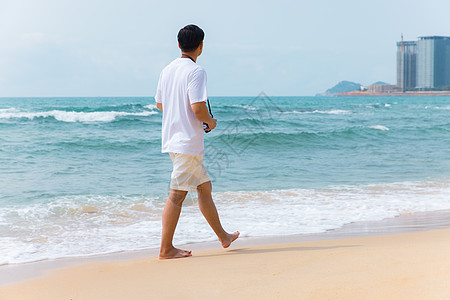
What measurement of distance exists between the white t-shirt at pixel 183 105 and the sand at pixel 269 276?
0.82 meters

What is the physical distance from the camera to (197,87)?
9.80 ft

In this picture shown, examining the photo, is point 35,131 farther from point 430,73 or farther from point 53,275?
A: point 430,73

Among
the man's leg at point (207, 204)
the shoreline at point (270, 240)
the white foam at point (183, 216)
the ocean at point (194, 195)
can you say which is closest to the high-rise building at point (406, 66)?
the ocean at point (194, 195)

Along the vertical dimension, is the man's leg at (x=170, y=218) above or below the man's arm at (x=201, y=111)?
below

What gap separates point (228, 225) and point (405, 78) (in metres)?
130

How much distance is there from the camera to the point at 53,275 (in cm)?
310

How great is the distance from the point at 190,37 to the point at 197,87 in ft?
1.28

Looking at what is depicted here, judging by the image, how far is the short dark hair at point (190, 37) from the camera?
10.2 ft

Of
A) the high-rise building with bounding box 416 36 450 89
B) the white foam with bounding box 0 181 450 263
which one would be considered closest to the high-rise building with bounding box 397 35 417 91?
the high-rise building with bounding box 416 36 450 89

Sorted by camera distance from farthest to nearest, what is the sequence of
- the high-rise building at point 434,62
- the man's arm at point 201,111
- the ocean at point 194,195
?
the high-rise building at point 434,62 → the ocean at point 194,195 → the man's arm at point 201,111

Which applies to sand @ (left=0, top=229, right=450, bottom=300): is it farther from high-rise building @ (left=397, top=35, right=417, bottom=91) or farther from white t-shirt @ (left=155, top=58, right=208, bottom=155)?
high-rise building @ (left=397, top=35, right=417, bottom=91)

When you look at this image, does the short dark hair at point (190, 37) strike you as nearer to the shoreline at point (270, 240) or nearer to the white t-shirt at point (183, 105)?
the white t-shirt at point (183, 105)

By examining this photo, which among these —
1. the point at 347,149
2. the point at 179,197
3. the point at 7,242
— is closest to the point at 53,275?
the point at 179,197

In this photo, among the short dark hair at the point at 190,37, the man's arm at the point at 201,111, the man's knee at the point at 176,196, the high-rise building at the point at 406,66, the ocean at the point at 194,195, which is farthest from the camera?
the high-rise building at the point at 406,66
